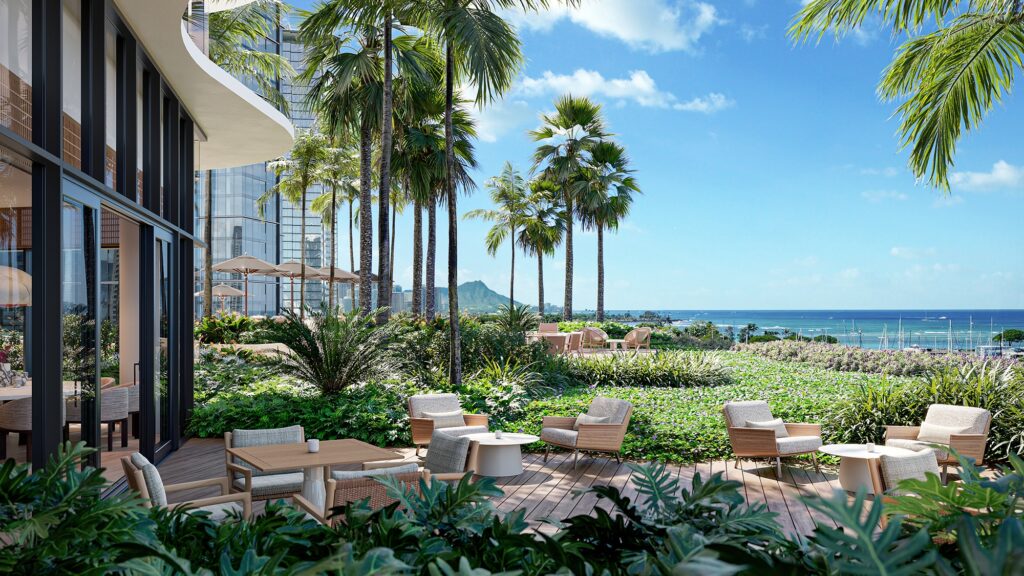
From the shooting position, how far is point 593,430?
7266 millimetres

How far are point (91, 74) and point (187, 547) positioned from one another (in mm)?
4764

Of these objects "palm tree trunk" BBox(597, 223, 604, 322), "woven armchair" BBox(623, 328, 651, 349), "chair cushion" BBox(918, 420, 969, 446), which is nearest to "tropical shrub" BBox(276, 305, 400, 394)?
"chair cushion" BBox(918, 420, 969, 446)

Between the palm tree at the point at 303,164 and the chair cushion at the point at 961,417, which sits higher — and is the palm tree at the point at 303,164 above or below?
above

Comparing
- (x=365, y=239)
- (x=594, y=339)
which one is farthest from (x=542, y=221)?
(x=365, y=239)

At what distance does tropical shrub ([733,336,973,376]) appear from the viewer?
530 inches

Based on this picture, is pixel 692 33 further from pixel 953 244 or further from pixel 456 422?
pixel 953 244

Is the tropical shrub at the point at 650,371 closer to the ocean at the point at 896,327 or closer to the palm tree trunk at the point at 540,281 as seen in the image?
the ocean at the point at 896,327

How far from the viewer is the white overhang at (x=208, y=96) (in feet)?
18.8

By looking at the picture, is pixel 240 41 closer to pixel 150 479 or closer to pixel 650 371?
pixel 650 371

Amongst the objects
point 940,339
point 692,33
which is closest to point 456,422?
point 692,33

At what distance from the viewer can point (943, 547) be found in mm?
1273

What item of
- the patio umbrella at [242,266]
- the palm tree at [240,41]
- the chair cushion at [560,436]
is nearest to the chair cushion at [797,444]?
the chair cushion at [560,436]

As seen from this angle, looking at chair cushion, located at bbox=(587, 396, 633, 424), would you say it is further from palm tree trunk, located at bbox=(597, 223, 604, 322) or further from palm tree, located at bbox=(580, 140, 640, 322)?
palm tree trunk, located at bbox=(597, 223, 604, 322)

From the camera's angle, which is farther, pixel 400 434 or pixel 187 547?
pixel 400 434
